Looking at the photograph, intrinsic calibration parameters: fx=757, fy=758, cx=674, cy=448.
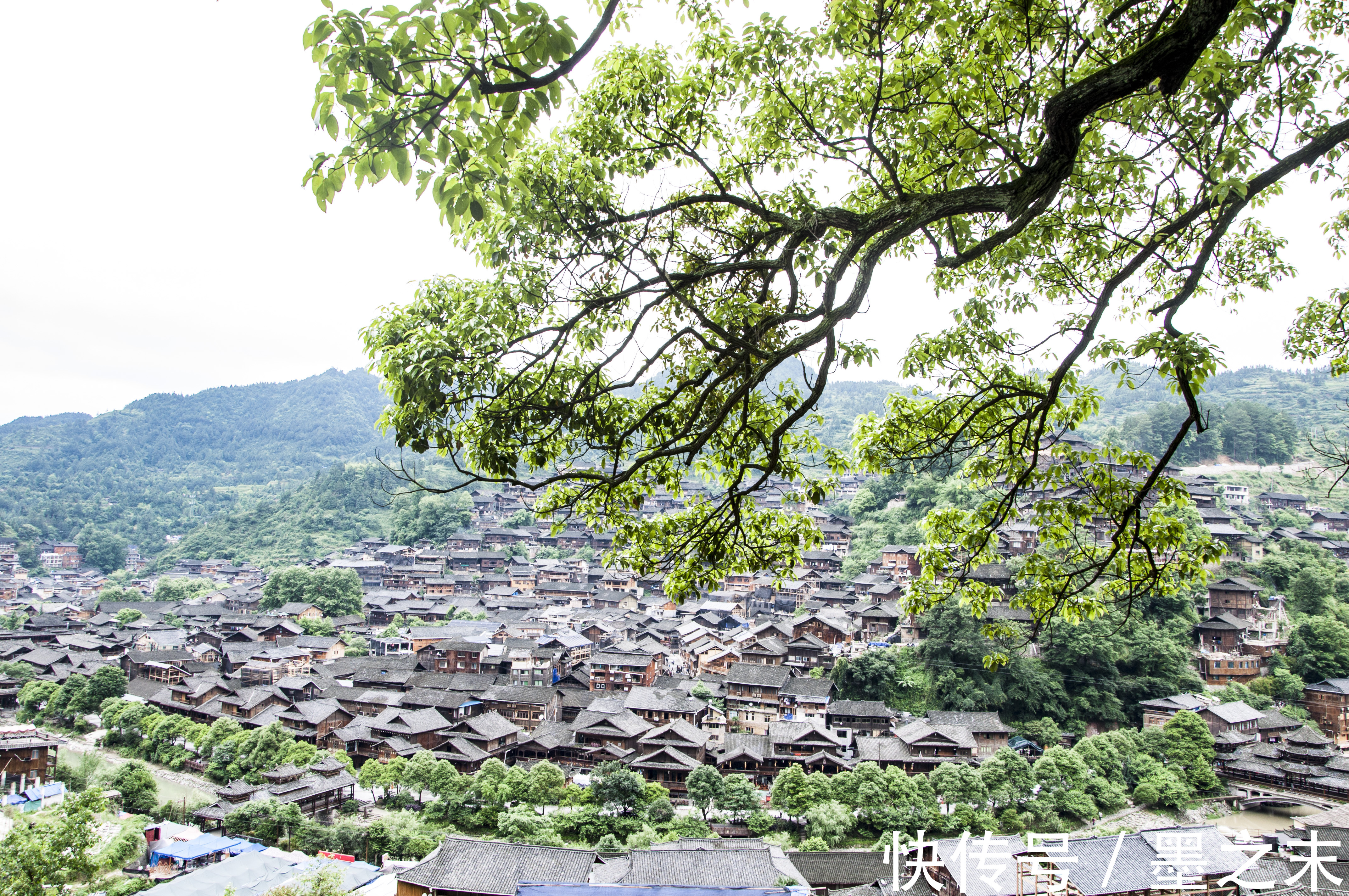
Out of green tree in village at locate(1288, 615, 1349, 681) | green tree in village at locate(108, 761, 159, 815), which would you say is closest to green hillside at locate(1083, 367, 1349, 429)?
green tree in village at locate(1288, 615, 1349, 681)

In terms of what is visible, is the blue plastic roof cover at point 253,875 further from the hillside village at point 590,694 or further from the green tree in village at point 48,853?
the green tree in village at point 48,853

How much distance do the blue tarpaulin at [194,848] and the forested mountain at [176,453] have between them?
47.7m

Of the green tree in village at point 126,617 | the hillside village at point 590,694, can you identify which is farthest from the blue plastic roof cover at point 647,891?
the green tree in village at point 126,617

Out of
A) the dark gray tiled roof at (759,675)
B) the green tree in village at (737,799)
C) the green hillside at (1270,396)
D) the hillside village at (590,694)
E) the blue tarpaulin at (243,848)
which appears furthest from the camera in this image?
the green hillside at (1270,396)

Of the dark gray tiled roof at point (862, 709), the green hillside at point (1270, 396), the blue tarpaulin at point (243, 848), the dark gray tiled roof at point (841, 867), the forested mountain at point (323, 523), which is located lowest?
the dark gray tiled roof at point (841, 867)

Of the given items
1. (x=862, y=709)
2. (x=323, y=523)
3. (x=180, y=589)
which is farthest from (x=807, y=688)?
(x=323, y=523)

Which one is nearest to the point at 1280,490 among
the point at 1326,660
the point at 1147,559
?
the point at 1326,660

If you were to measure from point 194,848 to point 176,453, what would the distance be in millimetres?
83688

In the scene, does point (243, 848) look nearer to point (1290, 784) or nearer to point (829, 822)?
point (829, 822)

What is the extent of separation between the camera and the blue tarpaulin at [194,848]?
43.8ft

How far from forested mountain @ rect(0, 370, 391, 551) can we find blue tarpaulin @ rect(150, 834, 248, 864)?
157ft

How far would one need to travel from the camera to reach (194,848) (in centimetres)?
1362

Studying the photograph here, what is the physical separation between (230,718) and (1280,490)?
42.2 m

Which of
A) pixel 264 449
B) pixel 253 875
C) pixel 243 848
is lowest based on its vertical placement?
pixel 243 848
